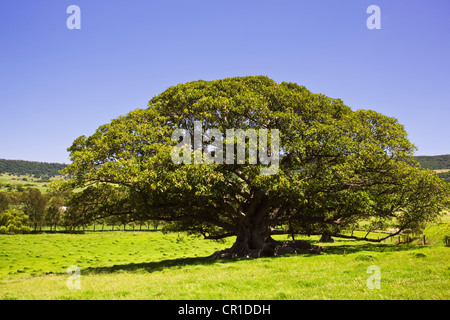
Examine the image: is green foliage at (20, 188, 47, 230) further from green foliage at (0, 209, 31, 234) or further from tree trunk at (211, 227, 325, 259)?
tree trunk at (211, 227, 325, 259)

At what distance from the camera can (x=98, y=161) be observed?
2286 centimetres

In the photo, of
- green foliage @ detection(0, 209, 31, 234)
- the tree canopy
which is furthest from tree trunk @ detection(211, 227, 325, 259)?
green foliage @ detection(0, 209, 31, 234)

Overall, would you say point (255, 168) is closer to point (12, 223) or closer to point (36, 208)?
point (12, 223)

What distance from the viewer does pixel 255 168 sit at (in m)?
→ 22.9

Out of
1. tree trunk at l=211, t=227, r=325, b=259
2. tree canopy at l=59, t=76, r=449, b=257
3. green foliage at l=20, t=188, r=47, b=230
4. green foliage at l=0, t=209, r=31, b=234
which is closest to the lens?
tree canopy at l=59, t=76, r=449, b=257

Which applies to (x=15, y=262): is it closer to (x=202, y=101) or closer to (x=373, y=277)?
(x=202, y=101)

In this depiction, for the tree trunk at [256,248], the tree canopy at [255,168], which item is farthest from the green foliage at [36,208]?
the tree trunk at [256,248]

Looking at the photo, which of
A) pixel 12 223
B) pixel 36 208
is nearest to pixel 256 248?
pixel 12 223

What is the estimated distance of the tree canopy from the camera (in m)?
22.2

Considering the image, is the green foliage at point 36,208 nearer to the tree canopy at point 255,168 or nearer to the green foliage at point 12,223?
the green foliage at point 12,223

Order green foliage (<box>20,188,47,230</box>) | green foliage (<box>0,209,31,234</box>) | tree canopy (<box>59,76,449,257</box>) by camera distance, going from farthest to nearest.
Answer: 1. green foliage (<box>20,188,47,230</box>)
2. green foliage (<box>0,209,31,234</box>)
3. tree canopy (<box>59,76,449,257</box>)
